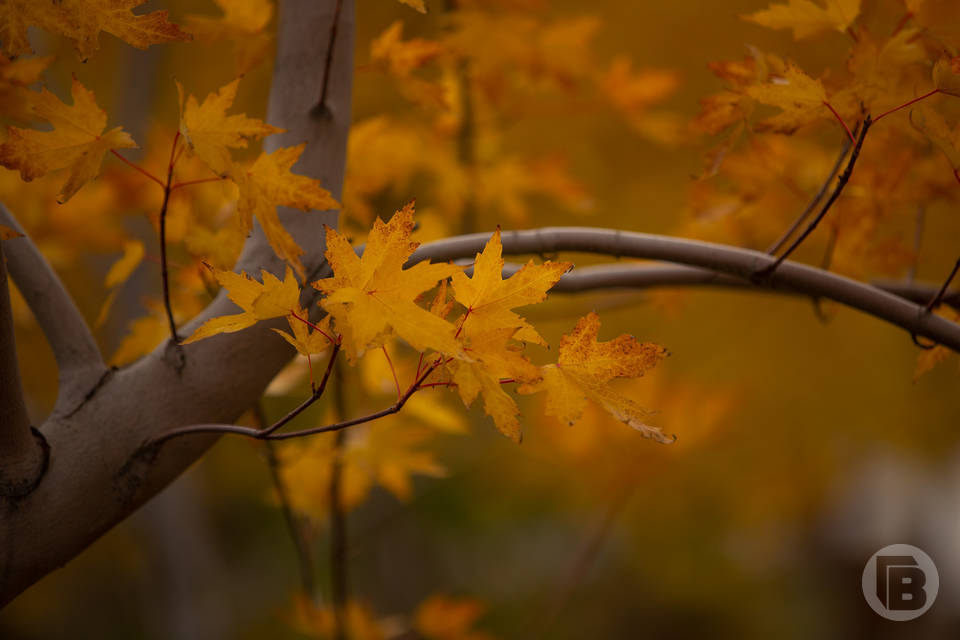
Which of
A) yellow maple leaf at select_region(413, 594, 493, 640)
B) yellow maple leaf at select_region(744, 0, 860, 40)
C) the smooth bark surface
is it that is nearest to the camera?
the smooth bark surface

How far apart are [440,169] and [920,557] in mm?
1622

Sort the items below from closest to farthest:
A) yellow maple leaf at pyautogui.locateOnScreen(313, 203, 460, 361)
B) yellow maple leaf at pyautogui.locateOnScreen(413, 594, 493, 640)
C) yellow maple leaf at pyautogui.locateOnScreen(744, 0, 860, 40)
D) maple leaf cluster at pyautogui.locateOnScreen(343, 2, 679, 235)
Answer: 1. yellow maple leaf at pyautogui.locateOnScreen(313, 203, 460, 361)
2. yellow maple leaf at pyautogui.locateOnScreen(744, 0, 860, 40)
3. maple leaf cluster at pyautogui.locateOnScreen(343, 2, 679, 235)
4. yellow maple leaf at pyautogui.locateOnScreen(413, 594, 493, 640)

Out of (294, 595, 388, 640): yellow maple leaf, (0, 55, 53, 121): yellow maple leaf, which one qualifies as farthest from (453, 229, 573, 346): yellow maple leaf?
(294, 595, 388, 640): yellow maple leaf

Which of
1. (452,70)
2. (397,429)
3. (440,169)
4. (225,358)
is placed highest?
(452,70)

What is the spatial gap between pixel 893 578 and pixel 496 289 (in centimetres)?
161

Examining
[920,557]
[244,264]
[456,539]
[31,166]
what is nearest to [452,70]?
[244,264]

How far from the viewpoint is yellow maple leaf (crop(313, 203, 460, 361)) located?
0.51 meters

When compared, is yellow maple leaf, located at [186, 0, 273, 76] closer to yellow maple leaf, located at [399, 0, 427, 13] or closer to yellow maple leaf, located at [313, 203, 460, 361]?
yellow maple leaf, located at [399, 0, 427, 13]

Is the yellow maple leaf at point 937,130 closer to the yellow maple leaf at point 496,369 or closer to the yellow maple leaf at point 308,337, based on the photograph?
the yellow maple leaf at point 496,369

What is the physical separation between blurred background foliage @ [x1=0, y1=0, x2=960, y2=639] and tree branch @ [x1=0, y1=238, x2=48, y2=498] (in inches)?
7.1

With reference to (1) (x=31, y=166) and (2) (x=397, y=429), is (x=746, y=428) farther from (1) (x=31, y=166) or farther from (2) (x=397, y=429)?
(1) (x=31, y=166)

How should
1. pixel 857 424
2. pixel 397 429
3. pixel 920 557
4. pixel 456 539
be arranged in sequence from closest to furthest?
pixel 397 429 → pixel 920 557 → pixel 857 424 → pixel 456 539

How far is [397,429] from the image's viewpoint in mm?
1310

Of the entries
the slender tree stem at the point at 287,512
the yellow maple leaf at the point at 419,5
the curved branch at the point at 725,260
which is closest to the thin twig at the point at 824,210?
the curved branch at the point at 725,260
